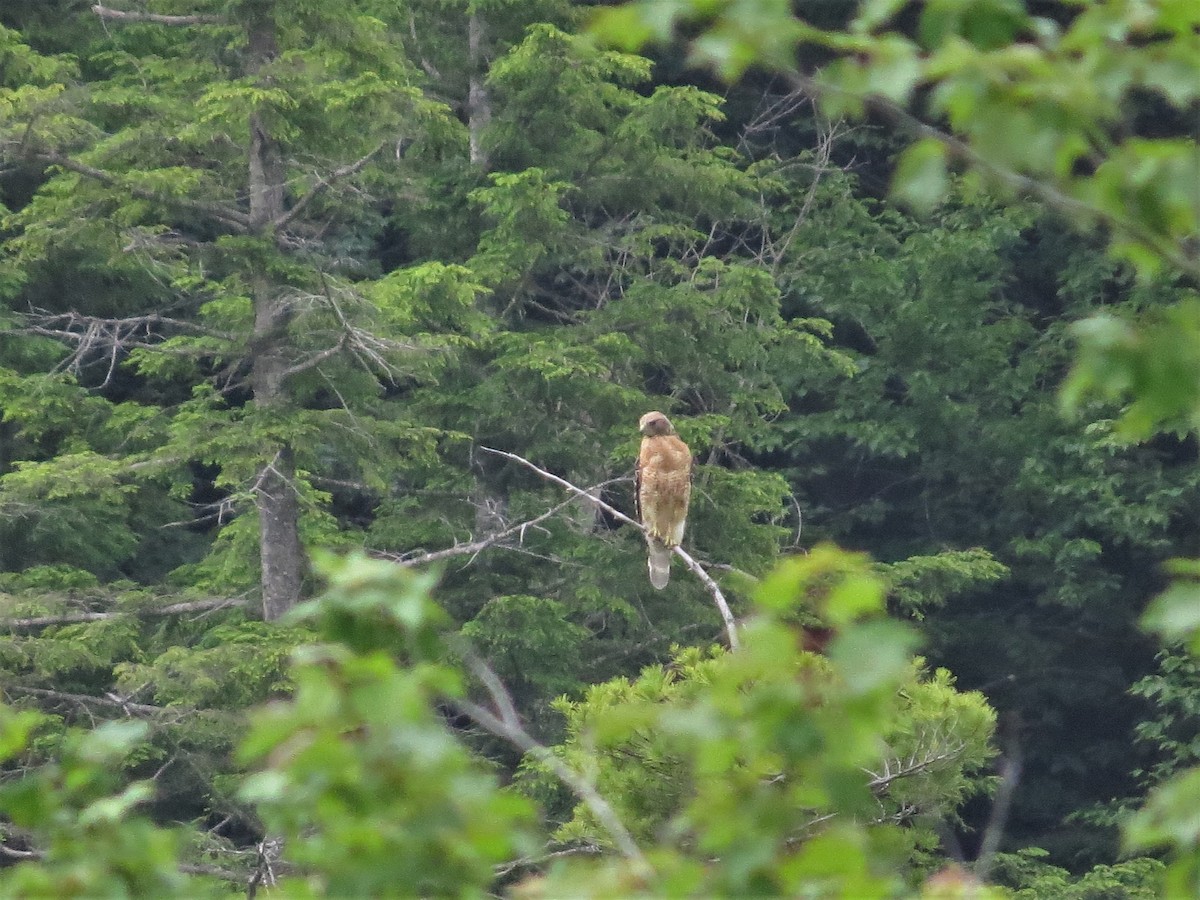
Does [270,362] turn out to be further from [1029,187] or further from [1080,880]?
[1029,187]

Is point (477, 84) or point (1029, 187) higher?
point (1029, 187)

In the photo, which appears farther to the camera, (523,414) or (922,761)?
(523,414)

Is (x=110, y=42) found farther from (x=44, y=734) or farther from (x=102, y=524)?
(x=44, y=734)

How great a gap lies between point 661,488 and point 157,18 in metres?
4.08

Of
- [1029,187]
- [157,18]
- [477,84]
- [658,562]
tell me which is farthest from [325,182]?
[1029,187]

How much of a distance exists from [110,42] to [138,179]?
13.6 ft

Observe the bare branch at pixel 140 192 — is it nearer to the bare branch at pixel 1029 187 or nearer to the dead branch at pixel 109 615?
the dead branch at pixel 109 615

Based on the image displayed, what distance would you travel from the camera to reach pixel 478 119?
1338 cm

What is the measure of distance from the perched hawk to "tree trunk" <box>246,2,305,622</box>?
2360 mm

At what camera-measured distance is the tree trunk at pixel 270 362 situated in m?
10.6

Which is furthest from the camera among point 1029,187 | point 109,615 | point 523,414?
point 523,414

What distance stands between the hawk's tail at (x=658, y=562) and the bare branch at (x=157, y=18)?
418cm

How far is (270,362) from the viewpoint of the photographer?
10891 millimetres

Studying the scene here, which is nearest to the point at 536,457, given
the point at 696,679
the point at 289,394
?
the point at 289,394
